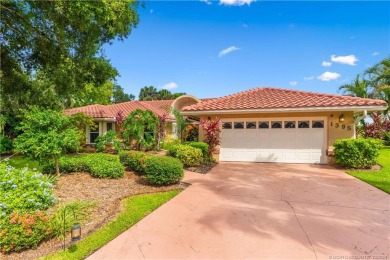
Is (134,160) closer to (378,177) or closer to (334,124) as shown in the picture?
(378,177)

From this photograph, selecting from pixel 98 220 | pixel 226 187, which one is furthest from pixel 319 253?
pixel 98 220

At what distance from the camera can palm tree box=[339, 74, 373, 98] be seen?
20.6m

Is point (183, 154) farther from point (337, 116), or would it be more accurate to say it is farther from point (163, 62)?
point (163, 62)

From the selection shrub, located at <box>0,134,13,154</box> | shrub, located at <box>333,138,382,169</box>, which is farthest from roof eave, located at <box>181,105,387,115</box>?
shrub, located at <box>0,134,13,154</box>

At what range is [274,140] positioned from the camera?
12219 millimetres

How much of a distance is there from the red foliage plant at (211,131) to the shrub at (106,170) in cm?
493

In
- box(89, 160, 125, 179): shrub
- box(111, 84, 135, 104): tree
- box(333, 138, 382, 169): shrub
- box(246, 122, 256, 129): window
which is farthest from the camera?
box(111, 84, 135, 104): tree

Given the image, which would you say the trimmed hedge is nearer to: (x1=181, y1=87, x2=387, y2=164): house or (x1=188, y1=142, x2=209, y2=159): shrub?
(x1=188, y1=142, x2=209, y2=159): shrub

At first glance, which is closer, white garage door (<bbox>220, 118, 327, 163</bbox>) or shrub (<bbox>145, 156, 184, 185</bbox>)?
shrub (<bbox>145, 156, 184, 185</bbox>)

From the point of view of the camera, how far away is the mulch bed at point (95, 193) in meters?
4.14

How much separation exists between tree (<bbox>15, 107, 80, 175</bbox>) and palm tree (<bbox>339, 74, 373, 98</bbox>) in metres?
24.2

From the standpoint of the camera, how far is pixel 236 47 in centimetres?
1606

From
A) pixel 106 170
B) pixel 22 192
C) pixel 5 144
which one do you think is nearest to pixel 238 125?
pixel 106 170

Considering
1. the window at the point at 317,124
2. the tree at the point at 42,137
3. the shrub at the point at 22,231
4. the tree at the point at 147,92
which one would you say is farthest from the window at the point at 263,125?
the tree at the point at 147,92
